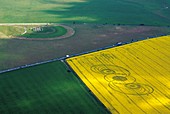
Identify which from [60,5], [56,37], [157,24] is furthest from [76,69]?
[60,5]

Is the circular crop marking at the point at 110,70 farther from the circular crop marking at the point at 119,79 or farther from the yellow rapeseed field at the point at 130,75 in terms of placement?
the circular crop marking at the point at 119,79

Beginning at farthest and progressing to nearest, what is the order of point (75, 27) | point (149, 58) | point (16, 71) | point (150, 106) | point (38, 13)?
1. point (38, 13)
2. point (75, 27)
3. point (149, 58)
4. point (16, 71)
5. point (150, 106)

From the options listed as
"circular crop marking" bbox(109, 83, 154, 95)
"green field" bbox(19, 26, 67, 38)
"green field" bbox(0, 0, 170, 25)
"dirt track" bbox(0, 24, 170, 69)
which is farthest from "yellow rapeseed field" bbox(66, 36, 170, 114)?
"green field" bbox(0, 0, 170, 25)

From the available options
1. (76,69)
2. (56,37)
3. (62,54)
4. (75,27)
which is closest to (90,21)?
(75,27)

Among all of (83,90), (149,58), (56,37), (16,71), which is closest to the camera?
(83,90)

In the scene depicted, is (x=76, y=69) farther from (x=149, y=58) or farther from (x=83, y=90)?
(x=149, y=58)

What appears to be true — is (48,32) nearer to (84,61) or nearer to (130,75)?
(84,61)

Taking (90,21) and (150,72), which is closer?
(150,72)

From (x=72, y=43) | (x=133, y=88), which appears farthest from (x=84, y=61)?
(x=133, y=88)
